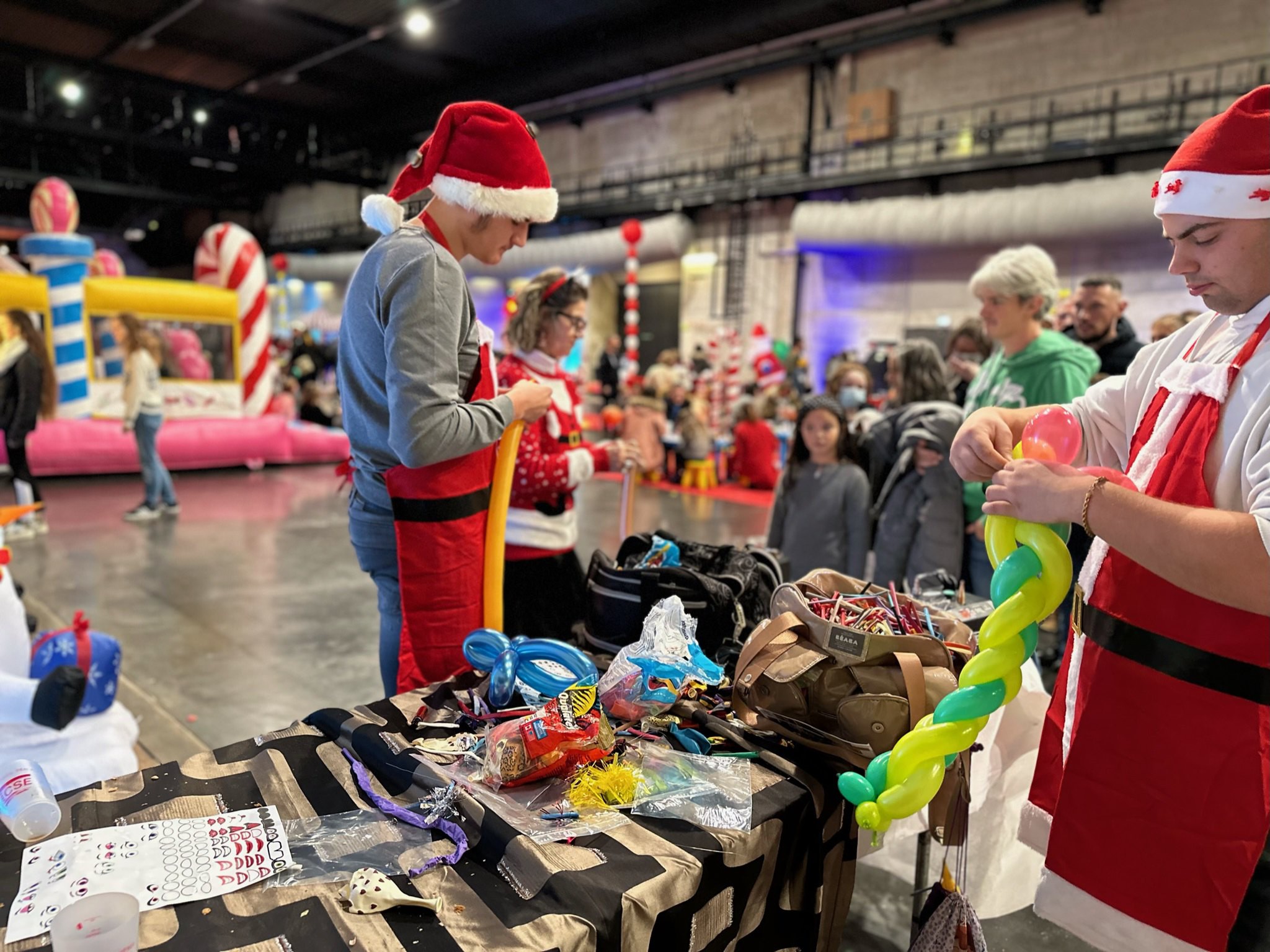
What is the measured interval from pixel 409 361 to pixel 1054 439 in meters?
1.05

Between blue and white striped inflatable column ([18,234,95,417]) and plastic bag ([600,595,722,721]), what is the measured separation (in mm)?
8471

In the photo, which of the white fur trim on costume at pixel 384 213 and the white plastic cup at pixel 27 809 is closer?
the white plastic cup at pixel 27 809

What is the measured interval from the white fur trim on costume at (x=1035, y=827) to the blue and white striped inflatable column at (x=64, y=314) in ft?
29.5

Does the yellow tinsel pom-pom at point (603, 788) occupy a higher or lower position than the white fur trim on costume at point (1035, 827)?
higher

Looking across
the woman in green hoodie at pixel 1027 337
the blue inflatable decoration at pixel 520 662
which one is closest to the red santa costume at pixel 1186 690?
the blue inflatable decoration at pixel 520 662

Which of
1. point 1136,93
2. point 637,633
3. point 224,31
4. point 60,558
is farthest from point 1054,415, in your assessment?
point 224,31

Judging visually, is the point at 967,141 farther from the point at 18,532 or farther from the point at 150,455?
the point at 18,532

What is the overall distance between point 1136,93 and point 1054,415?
12.0 m

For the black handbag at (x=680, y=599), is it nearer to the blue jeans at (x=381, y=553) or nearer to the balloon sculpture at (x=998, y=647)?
the blue jeans at (x=381, y=553)

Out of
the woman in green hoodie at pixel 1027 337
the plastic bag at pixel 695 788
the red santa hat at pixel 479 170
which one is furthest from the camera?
the woman in green hoodie at pixel 1027 337

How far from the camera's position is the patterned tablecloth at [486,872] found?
906mm

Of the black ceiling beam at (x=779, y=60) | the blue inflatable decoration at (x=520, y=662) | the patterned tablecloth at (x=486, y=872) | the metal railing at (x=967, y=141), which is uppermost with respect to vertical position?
the black ceiling beam at (x=779, y=60)

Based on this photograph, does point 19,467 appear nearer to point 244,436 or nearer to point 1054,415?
point 244,436

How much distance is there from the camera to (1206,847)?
40.3 inches
